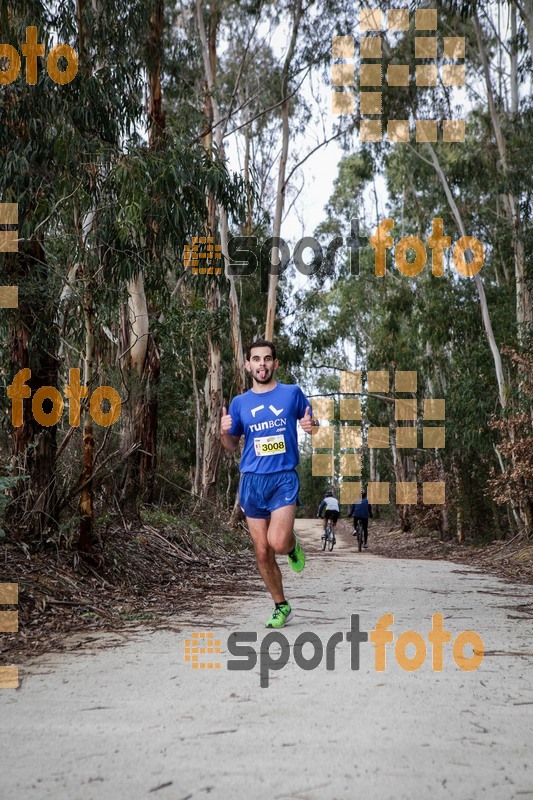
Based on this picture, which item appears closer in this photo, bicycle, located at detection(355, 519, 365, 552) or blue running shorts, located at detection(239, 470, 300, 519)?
blue running shorts, located at detection(239, 470, 300, 519)

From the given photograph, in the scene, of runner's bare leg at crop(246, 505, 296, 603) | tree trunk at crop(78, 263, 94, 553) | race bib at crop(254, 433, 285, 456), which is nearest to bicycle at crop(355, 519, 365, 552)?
tree trunk at crop(78, 263, 94, 553)

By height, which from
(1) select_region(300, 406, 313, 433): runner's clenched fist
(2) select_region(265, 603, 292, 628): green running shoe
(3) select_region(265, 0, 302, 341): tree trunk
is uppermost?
(3) select_region(265, 0, 302, 341): tree trunk

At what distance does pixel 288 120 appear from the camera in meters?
20.0

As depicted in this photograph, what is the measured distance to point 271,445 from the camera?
548 centimetres

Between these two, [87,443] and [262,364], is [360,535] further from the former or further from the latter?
[262,364]

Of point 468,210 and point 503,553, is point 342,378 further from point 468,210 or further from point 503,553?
point 503,553

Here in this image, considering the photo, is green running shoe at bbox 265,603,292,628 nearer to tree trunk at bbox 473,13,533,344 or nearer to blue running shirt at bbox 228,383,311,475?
blue running shirt at bbox 228,383,311,475

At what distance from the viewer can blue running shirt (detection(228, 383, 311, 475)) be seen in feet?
18.0

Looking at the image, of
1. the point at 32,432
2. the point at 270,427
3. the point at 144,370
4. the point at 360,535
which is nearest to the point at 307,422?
the point at 270,427

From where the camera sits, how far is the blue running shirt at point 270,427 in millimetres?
5480

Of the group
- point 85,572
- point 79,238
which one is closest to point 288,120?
point 79,238

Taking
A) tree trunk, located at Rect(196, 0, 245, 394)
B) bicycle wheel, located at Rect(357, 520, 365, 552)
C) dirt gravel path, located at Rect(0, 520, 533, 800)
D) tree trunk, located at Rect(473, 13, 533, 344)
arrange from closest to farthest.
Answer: dirt gravel path, located at Rect(0, 520, 533, 800), tree trunk, located at Rect(473, 13, 533, 344), tree trunk, located at Rect(196, 0, 245, 394), bicycle wheel, located at Rect(357, 520, 365, 552)

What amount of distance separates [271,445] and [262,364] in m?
0.54

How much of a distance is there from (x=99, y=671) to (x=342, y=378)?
31.8 metres
